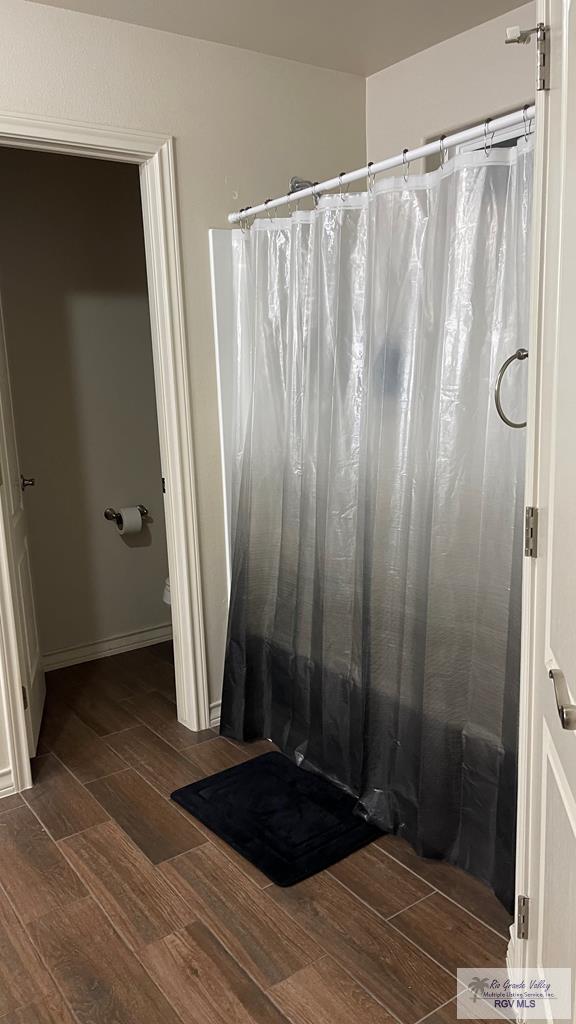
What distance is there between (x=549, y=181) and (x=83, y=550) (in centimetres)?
295

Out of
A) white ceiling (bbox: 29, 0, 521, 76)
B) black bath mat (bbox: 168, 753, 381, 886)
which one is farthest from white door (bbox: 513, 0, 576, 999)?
white ceiling (bbox: 29, 0, 521, 76)

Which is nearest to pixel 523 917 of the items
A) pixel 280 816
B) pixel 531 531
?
pixel 531 531

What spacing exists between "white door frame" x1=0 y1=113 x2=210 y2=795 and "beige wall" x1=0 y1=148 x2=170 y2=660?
96 cm

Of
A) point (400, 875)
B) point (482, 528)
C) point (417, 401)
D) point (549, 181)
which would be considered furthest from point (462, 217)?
point (400, 875)

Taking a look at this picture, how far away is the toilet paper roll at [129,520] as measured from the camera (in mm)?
3818

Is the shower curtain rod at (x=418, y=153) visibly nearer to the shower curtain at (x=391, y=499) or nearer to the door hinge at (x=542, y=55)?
the shower curtain at (x=391, y=499)

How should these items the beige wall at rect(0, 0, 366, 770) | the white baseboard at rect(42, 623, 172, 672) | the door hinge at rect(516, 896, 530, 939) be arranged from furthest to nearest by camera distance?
the white baseboard at rect(42, 623, 172, 672)
the beige wall at rect(0, 0, 366, 770)
the door hinge at rect(516, 896, 530, 939)

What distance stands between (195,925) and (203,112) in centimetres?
256

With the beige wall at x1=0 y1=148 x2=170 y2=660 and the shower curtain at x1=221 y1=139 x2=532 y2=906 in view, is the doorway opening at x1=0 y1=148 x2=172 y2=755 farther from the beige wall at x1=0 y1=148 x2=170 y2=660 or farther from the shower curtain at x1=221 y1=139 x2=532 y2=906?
the shower curtain at x1=221 y1=139 x2=532 y2=906

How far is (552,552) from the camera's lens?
4.44 feet

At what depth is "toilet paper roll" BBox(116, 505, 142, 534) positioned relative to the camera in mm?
3818

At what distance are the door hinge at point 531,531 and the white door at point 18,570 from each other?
1.75m

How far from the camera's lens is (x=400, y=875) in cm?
218

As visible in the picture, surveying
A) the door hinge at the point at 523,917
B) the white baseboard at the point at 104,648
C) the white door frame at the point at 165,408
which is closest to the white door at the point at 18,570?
the white door frame at the point at 165,408
